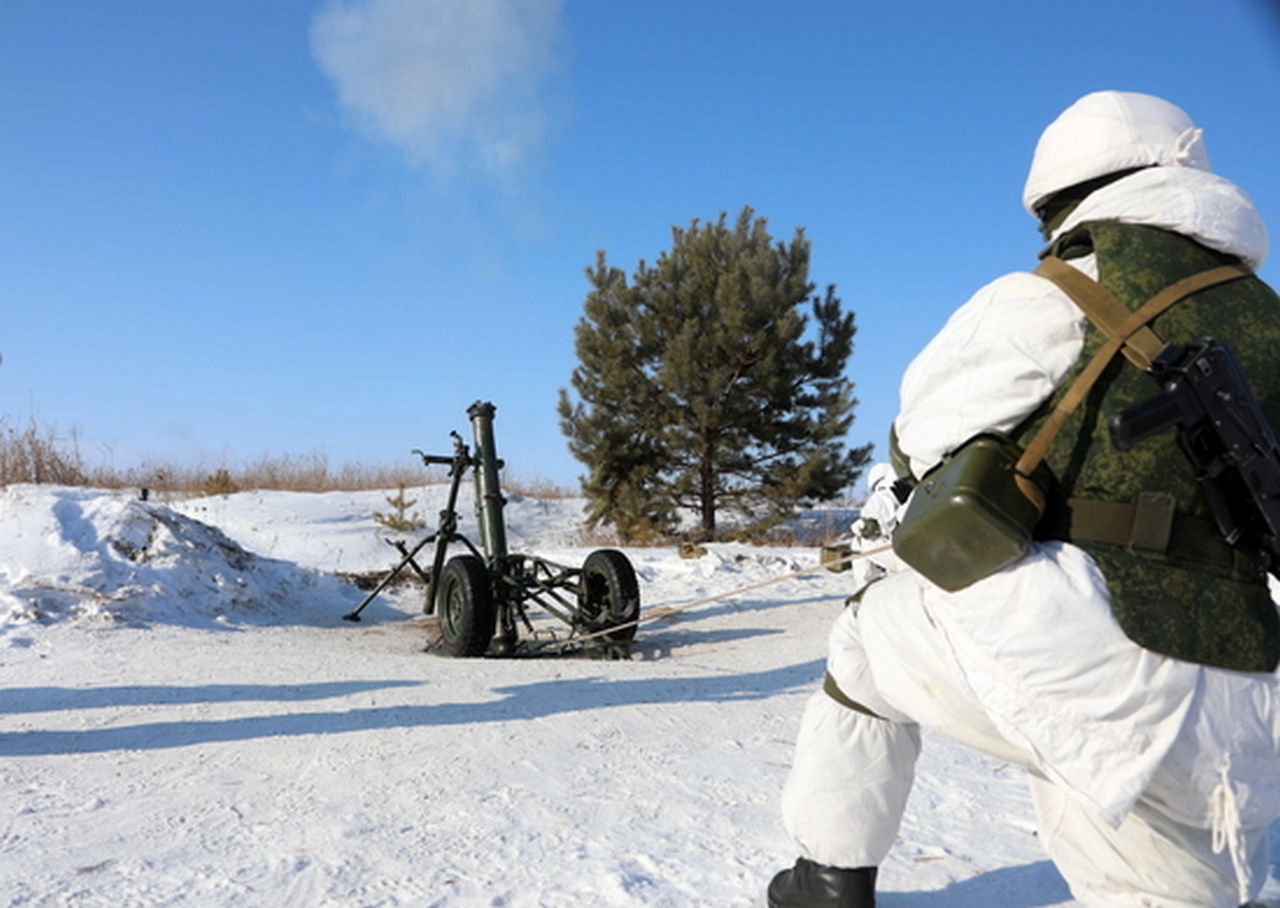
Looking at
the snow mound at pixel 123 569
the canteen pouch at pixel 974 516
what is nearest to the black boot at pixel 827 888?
the canteen pouch at pixel 974 516

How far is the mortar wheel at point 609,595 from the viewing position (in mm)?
6504

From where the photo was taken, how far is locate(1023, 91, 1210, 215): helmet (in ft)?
5.55

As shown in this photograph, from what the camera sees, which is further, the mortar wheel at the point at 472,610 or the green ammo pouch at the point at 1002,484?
the mortar wheel at the point at 472,610

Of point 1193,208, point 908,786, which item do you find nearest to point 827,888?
point 908,786

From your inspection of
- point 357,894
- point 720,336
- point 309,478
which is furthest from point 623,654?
point 309,478

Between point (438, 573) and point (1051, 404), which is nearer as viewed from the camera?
point (1051, 404)

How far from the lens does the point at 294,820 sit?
2693mm

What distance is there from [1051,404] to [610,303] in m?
14.9

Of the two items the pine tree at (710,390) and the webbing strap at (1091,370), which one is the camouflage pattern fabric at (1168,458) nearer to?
the webbing strap at (1091,370)

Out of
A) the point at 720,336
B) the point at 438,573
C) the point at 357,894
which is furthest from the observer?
the point at 720,336

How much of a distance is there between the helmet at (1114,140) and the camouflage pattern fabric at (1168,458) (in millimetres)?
155

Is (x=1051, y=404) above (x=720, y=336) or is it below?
below

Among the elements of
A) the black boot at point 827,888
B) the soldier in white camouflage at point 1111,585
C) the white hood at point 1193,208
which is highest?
the white hood at point 1193,208

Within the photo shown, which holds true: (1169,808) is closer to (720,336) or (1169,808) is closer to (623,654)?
(623,654)
